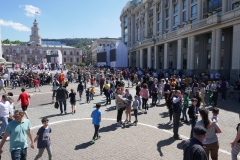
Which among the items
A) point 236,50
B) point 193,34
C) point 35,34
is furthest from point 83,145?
point 35,34

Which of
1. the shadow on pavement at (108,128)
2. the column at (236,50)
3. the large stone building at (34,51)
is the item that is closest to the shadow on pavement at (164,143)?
the shadow on pavement at (108,128)

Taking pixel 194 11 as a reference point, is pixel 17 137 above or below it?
below

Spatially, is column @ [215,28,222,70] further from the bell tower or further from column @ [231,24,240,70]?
the bell tower

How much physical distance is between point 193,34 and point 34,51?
104 metres

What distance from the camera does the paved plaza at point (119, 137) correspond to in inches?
250

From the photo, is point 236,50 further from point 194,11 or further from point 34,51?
point 34,51

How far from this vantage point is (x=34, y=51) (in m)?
112

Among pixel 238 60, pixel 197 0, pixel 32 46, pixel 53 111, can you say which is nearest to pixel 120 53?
pixel 197 0

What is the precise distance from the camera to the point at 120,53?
51844 millimetres

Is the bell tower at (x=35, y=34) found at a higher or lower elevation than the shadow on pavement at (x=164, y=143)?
higher

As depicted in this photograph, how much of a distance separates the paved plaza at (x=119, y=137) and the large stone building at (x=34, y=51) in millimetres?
104062

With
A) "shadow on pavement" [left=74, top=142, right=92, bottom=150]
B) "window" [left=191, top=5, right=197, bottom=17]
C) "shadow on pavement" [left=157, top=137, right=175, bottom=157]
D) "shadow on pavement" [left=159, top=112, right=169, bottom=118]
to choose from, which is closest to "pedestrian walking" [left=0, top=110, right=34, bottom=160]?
"shadow on pavement" [left=74, top=142, right=92, bottom=150]

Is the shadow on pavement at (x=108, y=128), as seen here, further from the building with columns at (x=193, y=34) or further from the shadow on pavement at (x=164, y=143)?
the building with columns at (x=193, y=34)

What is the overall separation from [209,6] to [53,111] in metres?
28.4
